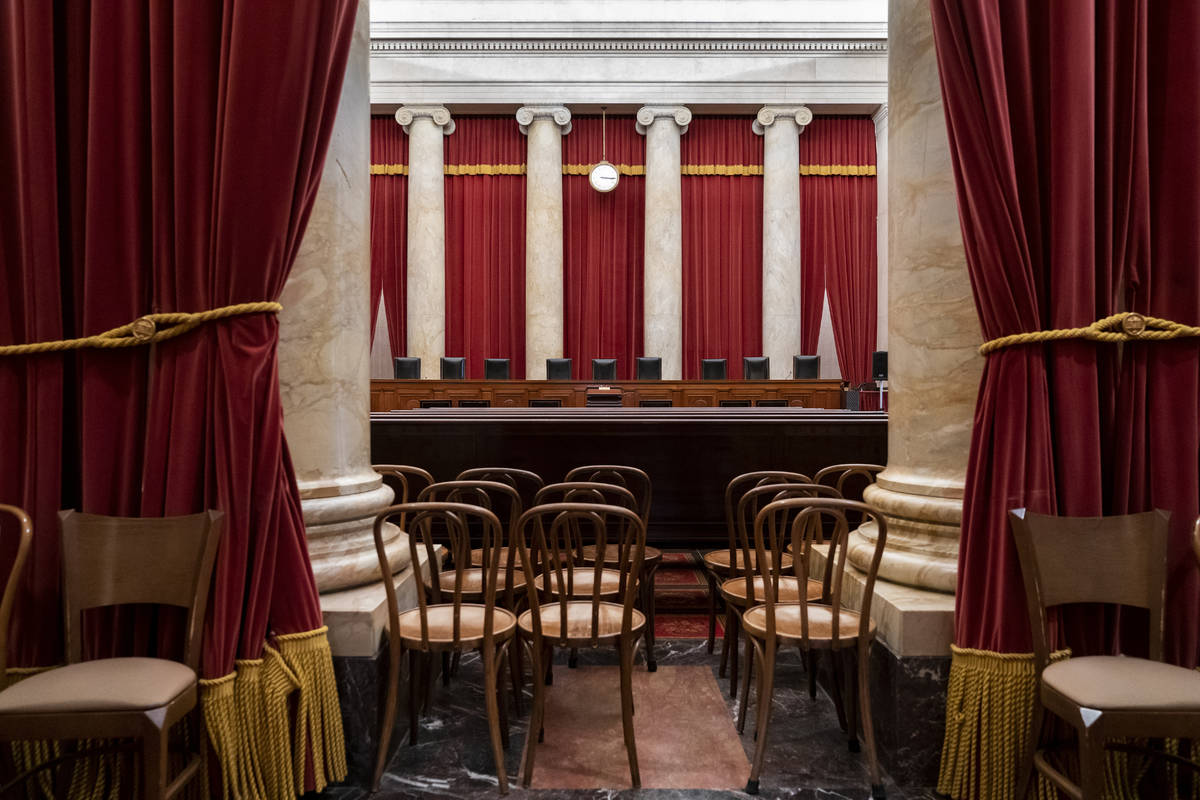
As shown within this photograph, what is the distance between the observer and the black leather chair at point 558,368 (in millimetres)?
8625

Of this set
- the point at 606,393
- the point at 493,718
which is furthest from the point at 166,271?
the point at 606,393

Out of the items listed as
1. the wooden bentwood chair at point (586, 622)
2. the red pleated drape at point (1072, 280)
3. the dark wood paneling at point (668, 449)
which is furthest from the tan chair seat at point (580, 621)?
the dark wood paneling at point (668, 449)

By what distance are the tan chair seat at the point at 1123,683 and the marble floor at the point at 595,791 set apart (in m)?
0.55

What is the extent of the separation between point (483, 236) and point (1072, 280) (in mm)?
8624

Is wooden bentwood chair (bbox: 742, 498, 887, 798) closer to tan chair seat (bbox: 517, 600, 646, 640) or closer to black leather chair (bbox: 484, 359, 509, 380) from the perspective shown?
tan chair seat (bbox: 517, 600, 646, 640)

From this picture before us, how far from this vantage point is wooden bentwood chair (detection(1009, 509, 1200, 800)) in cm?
153

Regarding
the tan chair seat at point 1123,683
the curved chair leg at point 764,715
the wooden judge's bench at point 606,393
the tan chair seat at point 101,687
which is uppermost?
the wooden judge's bench at point 606,393

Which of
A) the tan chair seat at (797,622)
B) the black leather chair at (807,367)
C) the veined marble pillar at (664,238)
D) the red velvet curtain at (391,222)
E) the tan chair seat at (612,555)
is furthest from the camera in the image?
the red velvet curtain at (391,222)

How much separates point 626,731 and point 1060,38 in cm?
209

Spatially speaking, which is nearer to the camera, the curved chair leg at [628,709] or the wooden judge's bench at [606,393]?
the curved chair leg at [628,709]

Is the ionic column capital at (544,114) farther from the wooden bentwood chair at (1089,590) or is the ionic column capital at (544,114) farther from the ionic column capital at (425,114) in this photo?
the wooden bentwood chair at (1089,590)

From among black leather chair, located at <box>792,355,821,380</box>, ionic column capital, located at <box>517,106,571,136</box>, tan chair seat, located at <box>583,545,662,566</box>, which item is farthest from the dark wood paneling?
ionic column capital, located at <box>517,106,571,136</box>

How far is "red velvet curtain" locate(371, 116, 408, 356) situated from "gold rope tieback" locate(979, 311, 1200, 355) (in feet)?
28.5

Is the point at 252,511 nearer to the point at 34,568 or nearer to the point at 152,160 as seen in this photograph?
the point at 34,568
